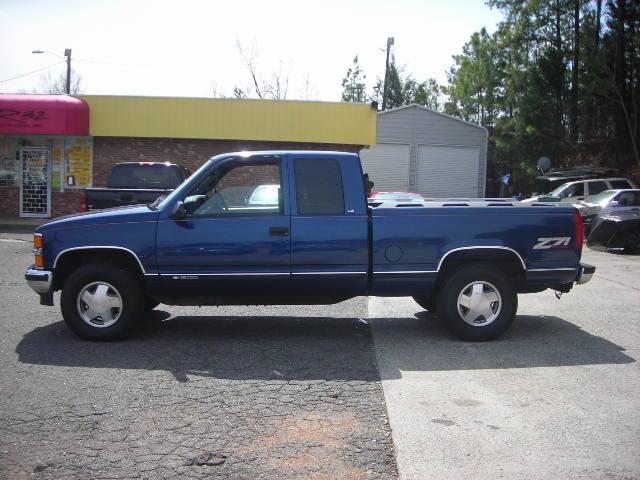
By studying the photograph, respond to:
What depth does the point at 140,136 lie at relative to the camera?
21.9m

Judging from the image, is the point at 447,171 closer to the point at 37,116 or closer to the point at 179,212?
the point at 37,116

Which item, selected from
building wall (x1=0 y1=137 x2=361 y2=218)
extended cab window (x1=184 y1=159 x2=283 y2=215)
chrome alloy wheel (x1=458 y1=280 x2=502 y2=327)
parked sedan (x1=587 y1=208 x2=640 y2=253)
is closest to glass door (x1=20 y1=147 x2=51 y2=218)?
building wall (x1=0 y1=137 x2=361 y2=218)

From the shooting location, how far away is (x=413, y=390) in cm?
505

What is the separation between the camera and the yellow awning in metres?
21.7

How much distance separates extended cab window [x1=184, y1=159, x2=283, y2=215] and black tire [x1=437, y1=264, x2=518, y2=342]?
1917mm

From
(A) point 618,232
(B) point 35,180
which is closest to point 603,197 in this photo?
(A) point 618,232

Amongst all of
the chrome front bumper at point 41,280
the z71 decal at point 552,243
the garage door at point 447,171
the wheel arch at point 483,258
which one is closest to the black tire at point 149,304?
the chrome front bumper at point 41,280

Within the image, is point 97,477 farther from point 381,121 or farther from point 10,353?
point 381,121

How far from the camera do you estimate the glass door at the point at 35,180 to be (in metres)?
22.3

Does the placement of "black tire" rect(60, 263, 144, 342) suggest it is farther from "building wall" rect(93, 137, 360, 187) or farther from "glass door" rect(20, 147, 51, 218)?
"glass door" rect(20, 147, 51, 218)

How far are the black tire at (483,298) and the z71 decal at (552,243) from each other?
470 millimetres

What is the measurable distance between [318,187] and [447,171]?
27482 mm

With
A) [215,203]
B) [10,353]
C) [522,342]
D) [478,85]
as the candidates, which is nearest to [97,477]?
[10,353]

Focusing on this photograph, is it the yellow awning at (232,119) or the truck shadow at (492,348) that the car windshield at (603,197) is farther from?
the truck shadow at (492,348)
